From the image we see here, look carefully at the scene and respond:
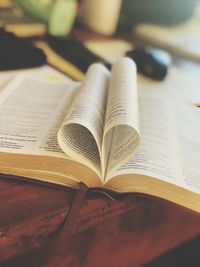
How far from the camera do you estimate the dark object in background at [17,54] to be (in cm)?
65

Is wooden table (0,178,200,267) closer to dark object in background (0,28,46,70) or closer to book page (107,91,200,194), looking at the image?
book page (107,91,200,194)

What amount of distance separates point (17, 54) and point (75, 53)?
17 cm

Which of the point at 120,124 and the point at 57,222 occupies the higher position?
the point at 120,124

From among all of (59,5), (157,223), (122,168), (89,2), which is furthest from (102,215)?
(89,2)

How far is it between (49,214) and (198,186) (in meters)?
0.19

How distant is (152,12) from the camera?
1.24 m

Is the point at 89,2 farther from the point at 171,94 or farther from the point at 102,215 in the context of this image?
the point at 102,215

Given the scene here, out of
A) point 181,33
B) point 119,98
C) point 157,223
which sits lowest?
point 157,223

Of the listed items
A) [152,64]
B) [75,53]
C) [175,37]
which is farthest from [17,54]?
[175,37]

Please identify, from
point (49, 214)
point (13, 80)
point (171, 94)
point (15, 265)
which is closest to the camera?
point (49, 214)

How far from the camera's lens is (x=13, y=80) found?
590 mm

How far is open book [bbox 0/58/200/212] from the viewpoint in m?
0.39

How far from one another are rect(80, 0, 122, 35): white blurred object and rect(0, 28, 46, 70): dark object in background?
1.68ft

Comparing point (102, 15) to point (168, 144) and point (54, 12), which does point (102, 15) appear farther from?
point (168, 144)
